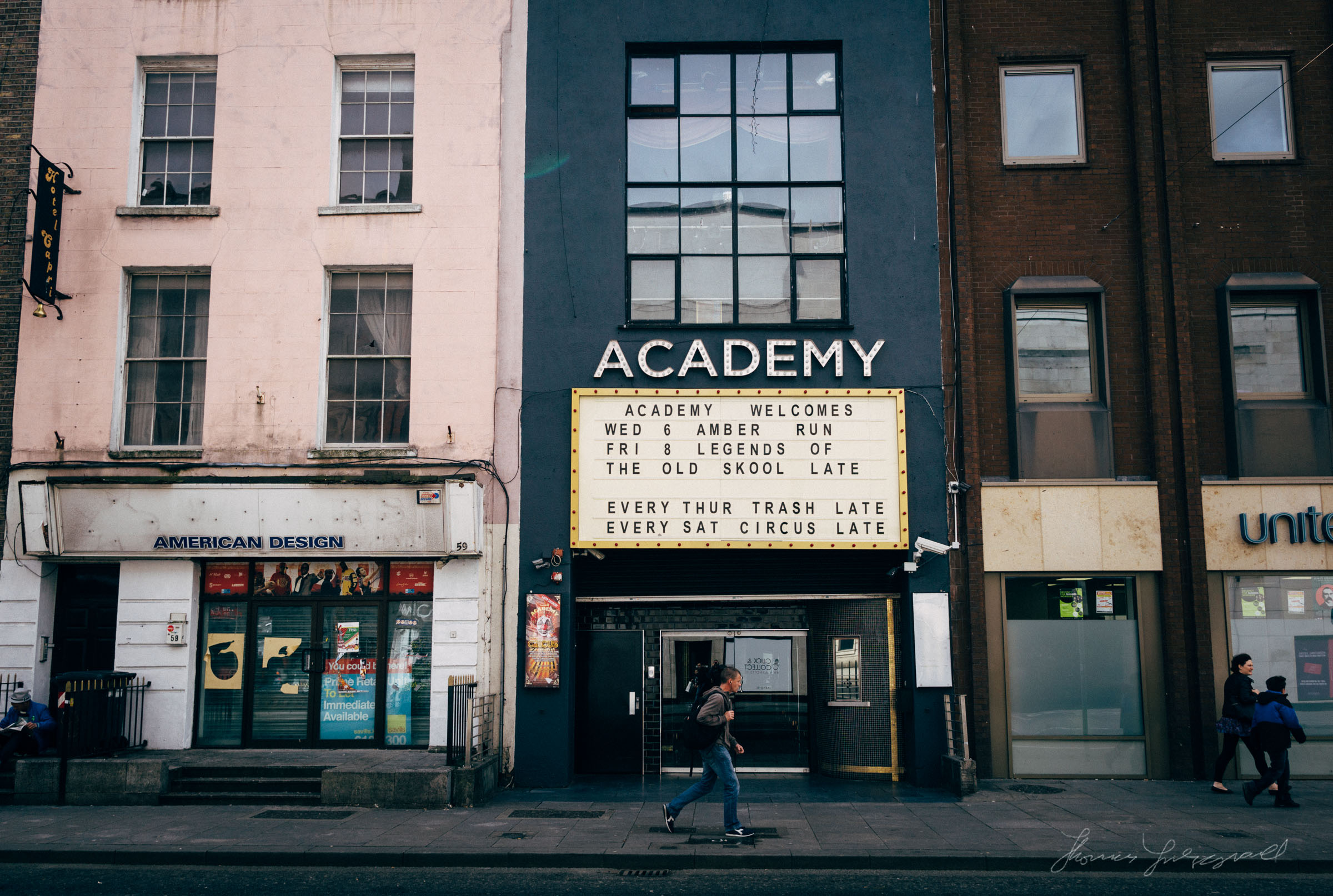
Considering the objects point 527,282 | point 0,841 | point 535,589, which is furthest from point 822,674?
point 0,841

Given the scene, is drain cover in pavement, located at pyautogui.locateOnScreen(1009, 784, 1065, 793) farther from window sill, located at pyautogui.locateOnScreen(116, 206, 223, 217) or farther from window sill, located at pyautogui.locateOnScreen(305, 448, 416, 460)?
window sill, located at pyautogui.locateOnScreen(116, 206, 223, 217)

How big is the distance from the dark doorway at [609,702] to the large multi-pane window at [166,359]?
22.2 ft

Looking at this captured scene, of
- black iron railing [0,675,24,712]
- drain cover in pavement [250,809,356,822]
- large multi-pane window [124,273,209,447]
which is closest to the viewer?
drain cover in pavement [250,809,356,822]

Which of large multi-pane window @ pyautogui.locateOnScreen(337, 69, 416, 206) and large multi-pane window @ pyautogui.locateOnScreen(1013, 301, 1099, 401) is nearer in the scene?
large multi-pane window @ pyautogui.locateOnScreen(1013, 301, 1099, 401)

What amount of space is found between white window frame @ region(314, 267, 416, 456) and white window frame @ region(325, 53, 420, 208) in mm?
92

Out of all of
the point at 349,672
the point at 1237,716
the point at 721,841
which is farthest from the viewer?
the point at 349,672

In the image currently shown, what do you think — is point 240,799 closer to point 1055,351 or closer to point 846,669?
point 846,669

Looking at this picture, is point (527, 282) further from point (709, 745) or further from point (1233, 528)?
point (1233, 528)

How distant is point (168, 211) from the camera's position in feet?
47.2

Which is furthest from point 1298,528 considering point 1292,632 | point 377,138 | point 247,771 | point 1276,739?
point 247,771

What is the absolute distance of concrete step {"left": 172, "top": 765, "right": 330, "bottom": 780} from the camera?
12.3m

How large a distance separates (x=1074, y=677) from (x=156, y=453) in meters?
13.8

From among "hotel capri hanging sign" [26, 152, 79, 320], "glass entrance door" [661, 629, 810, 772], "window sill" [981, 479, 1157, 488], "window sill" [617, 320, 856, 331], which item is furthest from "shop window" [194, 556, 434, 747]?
"window sill" [981, 479, 1157, 488]

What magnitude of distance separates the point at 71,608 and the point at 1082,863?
13.9 metres
